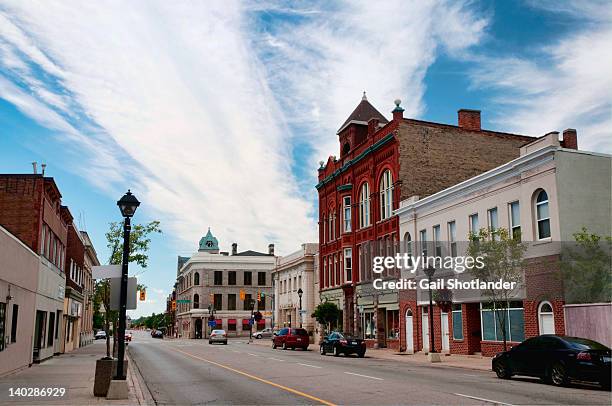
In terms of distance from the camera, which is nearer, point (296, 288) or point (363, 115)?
point (363, 115)

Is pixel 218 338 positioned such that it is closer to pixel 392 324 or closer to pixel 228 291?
pixel 392 324

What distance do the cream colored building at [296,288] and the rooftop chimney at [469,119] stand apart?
2237 cm

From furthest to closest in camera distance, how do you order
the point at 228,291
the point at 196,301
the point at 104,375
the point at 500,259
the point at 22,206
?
the point at 196,301 → the point at 228,291 → the point at 22,206 → the point at 500,259 → the point at 104,375

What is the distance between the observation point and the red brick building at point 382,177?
3922 cm

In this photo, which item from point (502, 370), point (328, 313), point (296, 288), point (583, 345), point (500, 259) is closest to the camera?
point (583, 345)

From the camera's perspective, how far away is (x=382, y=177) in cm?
4216

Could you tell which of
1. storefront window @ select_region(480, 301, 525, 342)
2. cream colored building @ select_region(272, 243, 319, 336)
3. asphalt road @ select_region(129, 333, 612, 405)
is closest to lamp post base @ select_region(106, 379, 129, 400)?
asphalt road @ select_region(129, 333, 612, 405)

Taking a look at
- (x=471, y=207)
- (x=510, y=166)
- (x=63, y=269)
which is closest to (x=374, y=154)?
(x=471, y=207)

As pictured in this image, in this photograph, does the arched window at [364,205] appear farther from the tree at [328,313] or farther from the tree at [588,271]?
the tree at [588,271]

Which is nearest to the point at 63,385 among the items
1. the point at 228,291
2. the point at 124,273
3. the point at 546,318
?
the point at 124,273

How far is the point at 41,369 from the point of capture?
23.1 m

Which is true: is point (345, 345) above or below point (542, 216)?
below

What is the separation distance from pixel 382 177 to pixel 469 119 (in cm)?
725

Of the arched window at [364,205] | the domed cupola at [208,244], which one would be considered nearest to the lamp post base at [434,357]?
the arched window at [364,205]
